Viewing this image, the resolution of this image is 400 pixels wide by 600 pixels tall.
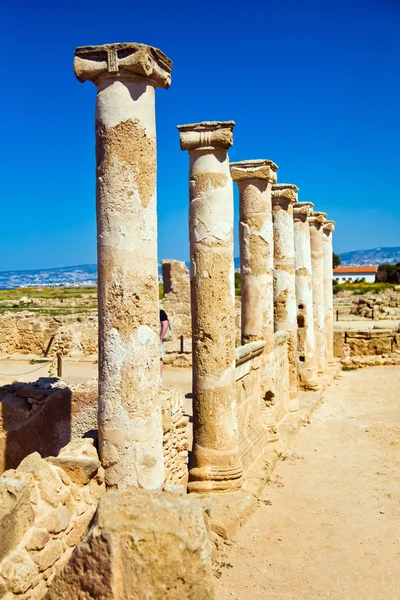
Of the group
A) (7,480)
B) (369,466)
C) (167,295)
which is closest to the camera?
(7,480)

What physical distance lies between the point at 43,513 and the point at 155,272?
2134 mm

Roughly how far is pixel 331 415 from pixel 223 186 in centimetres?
657

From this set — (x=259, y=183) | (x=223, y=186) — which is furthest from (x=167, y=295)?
(x=223, y=186)

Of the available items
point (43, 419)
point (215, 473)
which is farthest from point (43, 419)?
point (215, 473)

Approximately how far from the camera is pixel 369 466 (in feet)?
29.1

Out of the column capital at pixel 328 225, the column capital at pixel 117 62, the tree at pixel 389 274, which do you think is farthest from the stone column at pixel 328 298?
the tree at pixel 389 274

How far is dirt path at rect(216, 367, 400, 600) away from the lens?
5.37 meters

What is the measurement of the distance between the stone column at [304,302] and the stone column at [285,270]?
1651 millimetres

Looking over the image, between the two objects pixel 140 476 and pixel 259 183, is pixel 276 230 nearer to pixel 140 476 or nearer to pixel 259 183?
pixel 259 183

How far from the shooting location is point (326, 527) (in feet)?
21.9

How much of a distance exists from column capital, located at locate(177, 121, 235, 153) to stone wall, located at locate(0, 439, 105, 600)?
3.63 meters

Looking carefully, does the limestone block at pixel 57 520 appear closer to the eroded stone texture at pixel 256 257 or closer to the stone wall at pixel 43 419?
the stone wall at pixel 43 419

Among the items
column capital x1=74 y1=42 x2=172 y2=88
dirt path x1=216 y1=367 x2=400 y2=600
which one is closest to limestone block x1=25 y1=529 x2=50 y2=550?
dirt path x1=216 y1=367 x2=400 y2=600

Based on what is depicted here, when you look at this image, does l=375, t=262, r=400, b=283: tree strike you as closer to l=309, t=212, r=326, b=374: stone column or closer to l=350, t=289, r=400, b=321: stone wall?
l=350, t=289, r=400, b=321: stone wall
